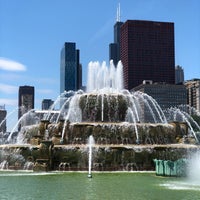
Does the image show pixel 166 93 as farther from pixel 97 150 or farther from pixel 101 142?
pixel 97 150

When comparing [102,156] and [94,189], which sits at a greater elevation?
[102,156]

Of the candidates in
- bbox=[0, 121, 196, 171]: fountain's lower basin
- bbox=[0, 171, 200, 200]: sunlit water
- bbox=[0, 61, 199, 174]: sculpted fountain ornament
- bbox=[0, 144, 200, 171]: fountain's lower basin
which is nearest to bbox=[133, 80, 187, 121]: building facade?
bbox=[0, 61, 199, 174]: sculpted fountain ornament

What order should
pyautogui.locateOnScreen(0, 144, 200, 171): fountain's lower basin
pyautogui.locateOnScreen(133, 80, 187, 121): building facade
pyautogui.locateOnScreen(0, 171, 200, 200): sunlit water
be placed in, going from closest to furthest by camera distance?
1. pyautogui.locateOnScreen(0, 171, 200, 200): sunlit water
2. pyautogui.locateOnScreen(0, 144, 200, 171): fountain's lower basin
3. pyautogui.locateOnScreen(133, 80, 187, 121): building facade

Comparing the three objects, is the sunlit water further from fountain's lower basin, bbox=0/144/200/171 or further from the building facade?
the building facade

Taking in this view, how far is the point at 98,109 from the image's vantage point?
136 ft

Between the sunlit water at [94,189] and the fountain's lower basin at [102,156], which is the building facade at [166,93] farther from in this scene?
the sunlit water at [94,189]

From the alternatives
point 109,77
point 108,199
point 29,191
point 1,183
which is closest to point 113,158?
point 1,183

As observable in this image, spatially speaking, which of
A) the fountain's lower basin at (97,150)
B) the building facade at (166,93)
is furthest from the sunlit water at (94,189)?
the building facade at (166,93)

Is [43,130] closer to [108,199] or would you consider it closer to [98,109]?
[98,109]

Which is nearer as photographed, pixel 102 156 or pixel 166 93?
pixel 102 156

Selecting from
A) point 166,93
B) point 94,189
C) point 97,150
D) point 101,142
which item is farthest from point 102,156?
point 166,93

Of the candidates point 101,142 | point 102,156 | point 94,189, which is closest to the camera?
point 94,189

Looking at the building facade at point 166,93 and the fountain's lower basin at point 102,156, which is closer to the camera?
the fountain's lower basin at point 102,156

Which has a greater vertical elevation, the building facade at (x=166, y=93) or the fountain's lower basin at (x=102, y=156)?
the building facade at (x=166, y=93)
